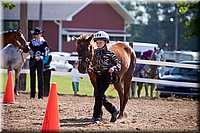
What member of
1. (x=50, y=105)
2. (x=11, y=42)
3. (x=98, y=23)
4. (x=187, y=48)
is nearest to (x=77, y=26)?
(x=98, y=23)

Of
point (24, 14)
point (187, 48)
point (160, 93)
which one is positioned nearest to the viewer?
point (24, 14)

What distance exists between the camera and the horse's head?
991cm

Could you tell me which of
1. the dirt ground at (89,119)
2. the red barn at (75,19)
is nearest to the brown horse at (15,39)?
the dirt ground at (89,119)

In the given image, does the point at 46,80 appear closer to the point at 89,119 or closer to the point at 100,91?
the point at 89,119

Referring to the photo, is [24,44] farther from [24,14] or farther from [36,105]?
[24,14]

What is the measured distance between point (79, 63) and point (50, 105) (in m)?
1.86

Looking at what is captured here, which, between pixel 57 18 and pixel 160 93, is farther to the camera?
pixel 57 18

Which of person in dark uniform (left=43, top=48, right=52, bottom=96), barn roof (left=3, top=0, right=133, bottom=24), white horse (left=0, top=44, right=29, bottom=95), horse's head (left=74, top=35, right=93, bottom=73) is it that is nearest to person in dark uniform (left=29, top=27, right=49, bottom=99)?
person in dark uniform (left=43, top=48, right=52, bottom=96)

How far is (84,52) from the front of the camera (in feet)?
32.8

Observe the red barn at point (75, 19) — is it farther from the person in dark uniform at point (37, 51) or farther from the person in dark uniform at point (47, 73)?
the person in dark uniform at point (37, 51)

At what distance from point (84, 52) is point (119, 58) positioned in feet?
3.50

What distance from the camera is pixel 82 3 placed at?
167 feet

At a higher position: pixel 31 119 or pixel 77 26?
pixel 77 26

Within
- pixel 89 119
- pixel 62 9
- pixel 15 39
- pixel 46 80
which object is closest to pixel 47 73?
pixel 46 80
